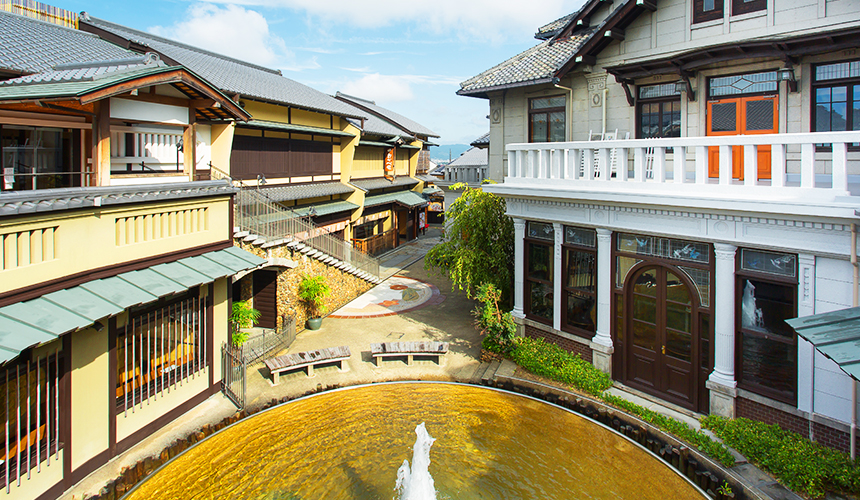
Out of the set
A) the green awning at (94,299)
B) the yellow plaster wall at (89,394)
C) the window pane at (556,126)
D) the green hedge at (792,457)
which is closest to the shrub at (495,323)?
the green hedge at (792,457)

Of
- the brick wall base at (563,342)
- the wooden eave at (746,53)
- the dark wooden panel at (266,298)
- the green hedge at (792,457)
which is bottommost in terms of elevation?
the green hedge at (792,457)

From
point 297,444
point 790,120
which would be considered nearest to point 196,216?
point 297,444

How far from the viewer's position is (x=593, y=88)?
55.1ft

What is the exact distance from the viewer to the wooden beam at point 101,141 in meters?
10.5

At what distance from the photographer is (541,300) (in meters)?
15.7

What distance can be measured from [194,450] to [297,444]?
2.15 m

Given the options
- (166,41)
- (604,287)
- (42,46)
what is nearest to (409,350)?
(604,287)

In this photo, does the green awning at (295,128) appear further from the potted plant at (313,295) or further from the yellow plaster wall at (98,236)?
the yellow plaster wall at (98,236)

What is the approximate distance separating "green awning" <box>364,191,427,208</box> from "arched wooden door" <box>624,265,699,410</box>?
21.6 m

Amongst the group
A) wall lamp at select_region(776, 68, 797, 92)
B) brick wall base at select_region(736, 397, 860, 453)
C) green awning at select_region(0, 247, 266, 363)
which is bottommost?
brick wall base at select_region(736, 397, 860, 453)

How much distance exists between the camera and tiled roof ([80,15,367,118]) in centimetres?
2067

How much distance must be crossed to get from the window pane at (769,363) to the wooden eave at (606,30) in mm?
9911

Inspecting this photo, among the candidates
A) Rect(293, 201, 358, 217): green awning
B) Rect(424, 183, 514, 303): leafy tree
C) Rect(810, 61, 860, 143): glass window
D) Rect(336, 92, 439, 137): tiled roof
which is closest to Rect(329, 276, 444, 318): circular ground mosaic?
Rect(293, 201, 358, 217): green awning

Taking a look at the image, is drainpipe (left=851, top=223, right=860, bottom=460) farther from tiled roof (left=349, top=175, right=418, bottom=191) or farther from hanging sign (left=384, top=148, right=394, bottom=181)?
hanging sign (left=384, top=148, right=394, bottom=181)
